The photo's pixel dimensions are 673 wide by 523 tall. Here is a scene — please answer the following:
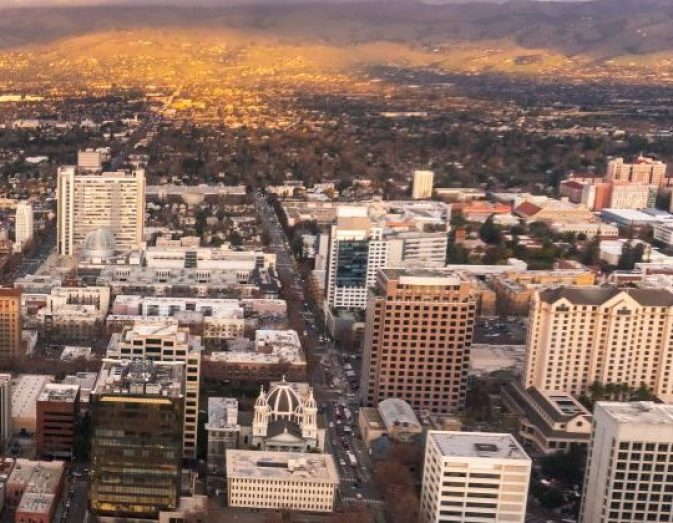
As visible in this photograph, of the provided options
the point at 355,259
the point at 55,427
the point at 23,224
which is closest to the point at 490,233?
the point at 355,259

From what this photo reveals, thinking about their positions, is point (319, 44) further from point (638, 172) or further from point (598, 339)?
point (598, 339)

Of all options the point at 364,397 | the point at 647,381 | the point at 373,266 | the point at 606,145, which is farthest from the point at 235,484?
the point at 606,145

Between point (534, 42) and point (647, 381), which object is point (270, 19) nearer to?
point (534, 42)

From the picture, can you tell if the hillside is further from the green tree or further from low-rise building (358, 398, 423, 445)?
low-rise building (358, 398, 423, 445)

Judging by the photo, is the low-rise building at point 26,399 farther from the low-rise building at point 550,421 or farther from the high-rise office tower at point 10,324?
the low-rise building at point 550,421

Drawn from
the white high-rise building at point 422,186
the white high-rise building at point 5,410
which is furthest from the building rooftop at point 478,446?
the white high-rise building at point 422,186

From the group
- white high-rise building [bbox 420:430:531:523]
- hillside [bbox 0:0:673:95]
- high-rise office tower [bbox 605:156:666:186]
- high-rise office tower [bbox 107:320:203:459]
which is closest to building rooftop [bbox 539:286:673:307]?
white high-rise building [bbox 420:430:531:523]
